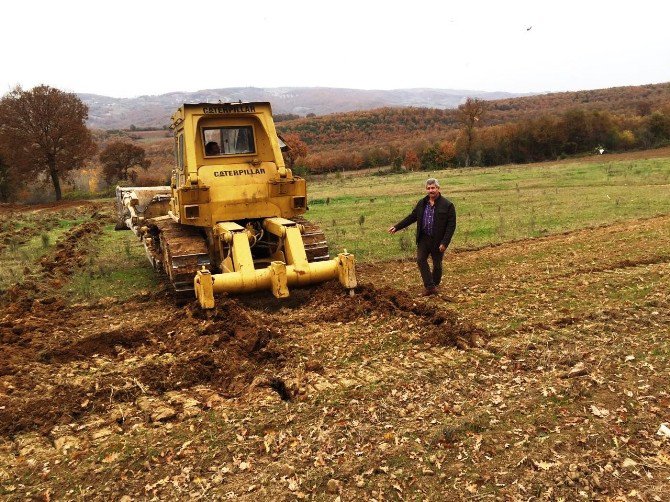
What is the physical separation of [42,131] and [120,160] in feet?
40.8

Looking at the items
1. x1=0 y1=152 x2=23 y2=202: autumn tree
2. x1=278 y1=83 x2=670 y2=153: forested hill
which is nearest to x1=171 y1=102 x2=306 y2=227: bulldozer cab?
x1=0 y1=152 x2=23 y2=202: autumn tree

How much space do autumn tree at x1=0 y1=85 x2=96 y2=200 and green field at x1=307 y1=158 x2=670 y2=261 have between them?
18493 millimetres

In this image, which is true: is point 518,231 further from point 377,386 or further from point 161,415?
point 161,415

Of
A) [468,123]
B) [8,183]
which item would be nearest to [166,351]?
[8,183]

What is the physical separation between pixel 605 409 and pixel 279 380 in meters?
3.05

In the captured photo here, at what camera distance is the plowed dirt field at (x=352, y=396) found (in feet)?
13.8

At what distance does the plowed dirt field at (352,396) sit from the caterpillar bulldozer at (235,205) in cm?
63

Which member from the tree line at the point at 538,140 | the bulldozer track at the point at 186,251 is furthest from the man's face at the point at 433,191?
the tree line at the point at 538,140

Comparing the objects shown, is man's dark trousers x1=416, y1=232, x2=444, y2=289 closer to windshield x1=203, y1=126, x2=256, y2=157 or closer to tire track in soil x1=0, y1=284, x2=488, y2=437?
tire track in soil x1=0, y1=284, x2=488, y2=437

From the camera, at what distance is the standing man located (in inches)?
341

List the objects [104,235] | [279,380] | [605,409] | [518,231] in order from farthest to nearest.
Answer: [104,235] → [518,231] → [279,380] → [605,409]

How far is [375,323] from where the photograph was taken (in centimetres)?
735

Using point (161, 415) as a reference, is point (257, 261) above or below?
above

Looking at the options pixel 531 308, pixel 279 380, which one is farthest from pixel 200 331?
pixel 531 308
